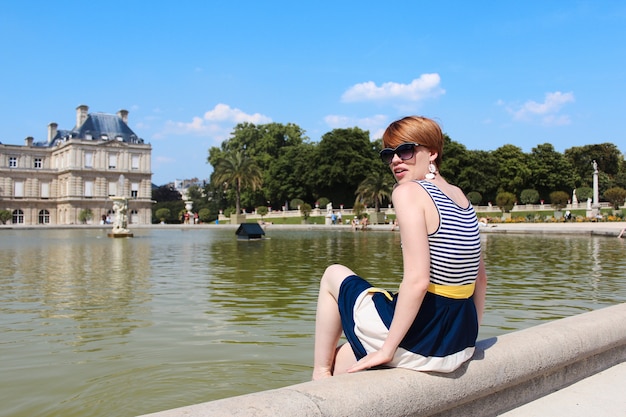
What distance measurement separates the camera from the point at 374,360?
8.78 ft

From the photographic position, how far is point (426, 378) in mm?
2652

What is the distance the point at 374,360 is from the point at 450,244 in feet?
2.12

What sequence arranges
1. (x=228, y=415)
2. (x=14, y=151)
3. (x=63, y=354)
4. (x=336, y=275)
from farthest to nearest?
1. (x=14, y=151)
2. (x=63, y=354)
3. (x=336, y=275)
4. (x=228, y=415)

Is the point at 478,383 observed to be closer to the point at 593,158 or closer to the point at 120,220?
the point at 120,220

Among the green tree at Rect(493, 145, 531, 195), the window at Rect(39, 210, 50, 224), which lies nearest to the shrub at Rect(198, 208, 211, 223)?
the window at Rect(39, 210, 50, 224)

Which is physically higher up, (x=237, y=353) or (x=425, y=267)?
(x=425, y=267)

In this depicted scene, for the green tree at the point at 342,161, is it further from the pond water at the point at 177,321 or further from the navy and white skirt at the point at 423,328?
the navy and white skirt at the point at 423,328

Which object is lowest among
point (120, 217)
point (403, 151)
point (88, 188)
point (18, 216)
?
point (120, 217)

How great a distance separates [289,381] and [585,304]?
496 centimetres

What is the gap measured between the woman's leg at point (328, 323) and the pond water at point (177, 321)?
1.36 meters

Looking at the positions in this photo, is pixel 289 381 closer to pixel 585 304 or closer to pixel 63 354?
pixel 63 354

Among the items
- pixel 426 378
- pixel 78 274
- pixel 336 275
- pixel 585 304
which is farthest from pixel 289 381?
pixel 78 274

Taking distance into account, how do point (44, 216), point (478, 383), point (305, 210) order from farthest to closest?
1. point (44, 216)
2. point (305, 210)
3. point (478, 383)

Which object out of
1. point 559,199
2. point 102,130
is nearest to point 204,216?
point 102,130
